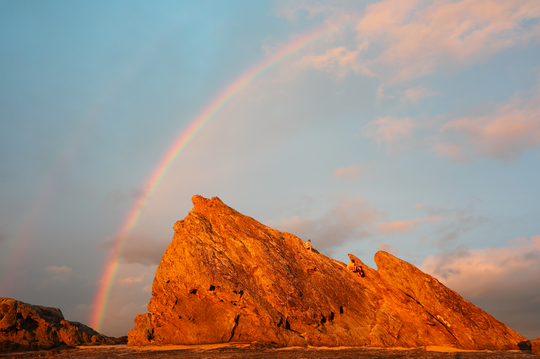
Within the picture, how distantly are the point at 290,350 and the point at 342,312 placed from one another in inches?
550

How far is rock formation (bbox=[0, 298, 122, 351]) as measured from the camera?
196 ft

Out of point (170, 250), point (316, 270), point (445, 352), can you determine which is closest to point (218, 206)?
point (170, 250)

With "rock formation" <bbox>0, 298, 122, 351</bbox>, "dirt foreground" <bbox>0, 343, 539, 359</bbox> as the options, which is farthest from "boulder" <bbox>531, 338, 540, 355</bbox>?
"rock formation" <bbox>0, 298, 122, 351</bbox>

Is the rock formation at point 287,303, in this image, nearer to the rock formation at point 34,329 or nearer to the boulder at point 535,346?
the boulder at point 535,346

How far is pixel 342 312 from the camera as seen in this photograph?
59.0 metres

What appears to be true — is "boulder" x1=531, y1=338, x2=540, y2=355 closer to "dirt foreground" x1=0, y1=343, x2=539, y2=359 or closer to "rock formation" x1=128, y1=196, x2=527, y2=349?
"dirt foreground" x1=0, y1=343, x2=539, y2=359

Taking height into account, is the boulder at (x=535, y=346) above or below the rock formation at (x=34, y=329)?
above

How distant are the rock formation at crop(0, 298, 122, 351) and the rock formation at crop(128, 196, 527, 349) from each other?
16803 millimetres

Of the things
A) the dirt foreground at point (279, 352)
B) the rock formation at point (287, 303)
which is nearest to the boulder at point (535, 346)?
the dirt foreground at point (279, 352)

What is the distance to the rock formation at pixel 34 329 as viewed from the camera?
196ft

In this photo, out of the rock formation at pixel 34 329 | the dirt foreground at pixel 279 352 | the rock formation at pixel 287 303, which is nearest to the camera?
the dirt foreground at pixel 279 352

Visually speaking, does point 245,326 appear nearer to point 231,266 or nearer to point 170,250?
point 231,266

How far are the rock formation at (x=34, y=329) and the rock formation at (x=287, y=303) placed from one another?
1680 cm

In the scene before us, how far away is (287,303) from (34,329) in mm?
48495
